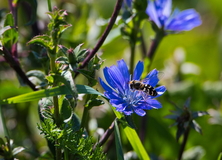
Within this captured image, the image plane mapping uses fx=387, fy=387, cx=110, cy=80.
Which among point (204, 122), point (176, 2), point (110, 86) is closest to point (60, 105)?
point (110, 86)

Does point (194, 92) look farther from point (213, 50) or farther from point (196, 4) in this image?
point (196, 4)

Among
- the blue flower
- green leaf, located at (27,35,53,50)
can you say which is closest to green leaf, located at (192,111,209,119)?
the blue flower

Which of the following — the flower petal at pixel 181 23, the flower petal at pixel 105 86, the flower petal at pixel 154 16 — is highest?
the flower petal at pixel 154 16

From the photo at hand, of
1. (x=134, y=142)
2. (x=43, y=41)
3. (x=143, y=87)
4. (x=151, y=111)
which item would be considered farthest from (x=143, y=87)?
(x=151, y=111)

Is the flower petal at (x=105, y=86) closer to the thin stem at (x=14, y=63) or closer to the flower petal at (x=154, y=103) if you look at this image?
the flower petal at (x=154, y=103)

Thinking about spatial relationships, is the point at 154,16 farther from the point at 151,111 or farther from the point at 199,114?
the point at 151,111

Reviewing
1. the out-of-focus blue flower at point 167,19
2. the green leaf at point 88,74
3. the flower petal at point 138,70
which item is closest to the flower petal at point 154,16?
the out-of-focus blue flower at point 167,19
